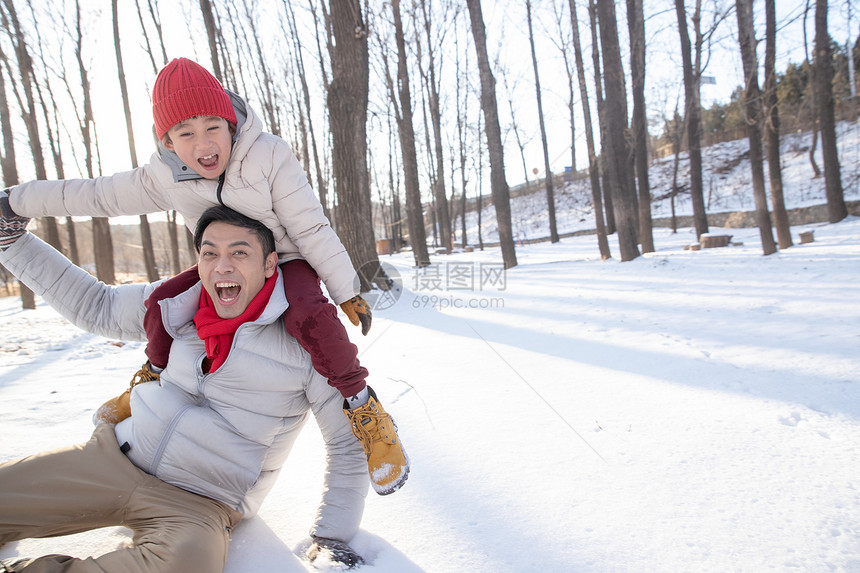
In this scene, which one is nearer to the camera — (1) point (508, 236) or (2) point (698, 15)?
(1) point (508, 236)

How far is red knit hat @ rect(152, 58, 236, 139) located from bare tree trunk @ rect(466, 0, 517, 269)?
7.33 m

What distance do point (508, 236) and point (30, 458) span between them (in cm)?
865

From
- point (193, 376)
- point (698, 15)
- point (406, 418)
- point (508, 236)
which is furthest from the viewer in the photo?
point (698, 15)

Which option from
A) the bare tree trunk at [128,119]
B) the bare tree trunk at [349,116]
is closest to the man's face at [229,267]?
the bare tree trunk at [349,116]

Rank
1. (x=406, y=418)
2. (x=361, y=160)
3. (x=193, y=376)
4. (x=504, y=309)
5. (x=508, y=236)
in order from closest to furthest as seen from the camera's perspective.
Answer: (x=193, y=376), (x=406, y=418), (x=504, y=309), (x=361, y=160), (x=508, y=236)

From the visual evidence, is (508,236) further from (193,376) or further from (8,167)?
(8,167)

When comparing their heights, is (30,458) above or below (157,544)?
above

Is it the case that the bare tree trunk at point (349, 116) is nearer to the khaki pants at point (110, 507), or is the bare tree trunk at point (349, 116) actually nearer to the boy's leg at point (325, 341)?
the boy's leg at point (325, 341)

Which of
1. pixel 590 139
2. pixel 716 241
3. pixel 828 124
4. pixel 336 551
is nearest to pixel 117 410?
pixel 336 551

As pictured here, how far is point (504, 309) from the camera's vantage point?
5027 millimetres

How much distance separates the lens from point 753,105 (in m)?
6.77

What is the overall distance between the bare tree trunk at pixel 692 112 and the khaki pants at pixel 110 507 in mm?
11665

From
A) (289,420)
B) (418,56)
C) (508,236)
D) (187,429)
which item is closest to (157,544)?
(187,429)

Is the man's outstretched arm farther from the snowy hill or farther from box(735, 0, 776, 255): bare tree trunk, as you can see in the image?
the snowy hill
